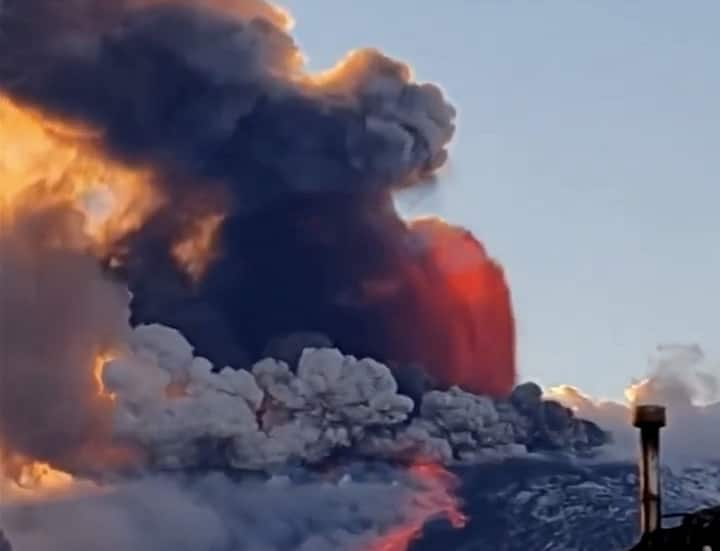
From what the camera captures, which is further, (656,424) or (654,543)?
(656,424)

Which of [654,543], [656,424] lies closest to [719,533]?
[654,543]

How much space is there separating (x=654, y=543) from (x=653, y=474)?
2.46 metres

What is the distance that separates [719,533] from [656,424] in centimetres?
345

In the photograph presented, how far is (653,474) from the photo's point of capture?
3400 centimetres

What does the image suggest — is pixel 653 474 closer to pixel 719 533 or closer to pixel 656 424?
pixel 656 424

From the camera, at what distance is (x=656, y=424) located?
33.9 m

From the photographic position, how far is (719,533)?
30797mm

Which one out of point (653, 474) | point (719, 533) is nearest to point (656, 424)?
point (653, 474)

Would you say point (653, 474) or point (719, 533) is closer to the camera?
point (719, 533)

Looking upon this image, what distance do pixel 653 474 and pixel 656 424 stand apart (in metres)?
0.84

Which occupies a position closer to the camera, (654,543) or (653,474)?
(654,543)

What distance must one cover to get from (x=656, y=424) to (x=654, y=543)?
2785 mm

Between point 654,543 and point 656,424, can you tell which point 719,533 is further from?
point 656,424

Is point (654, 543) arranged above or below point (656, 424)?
below
